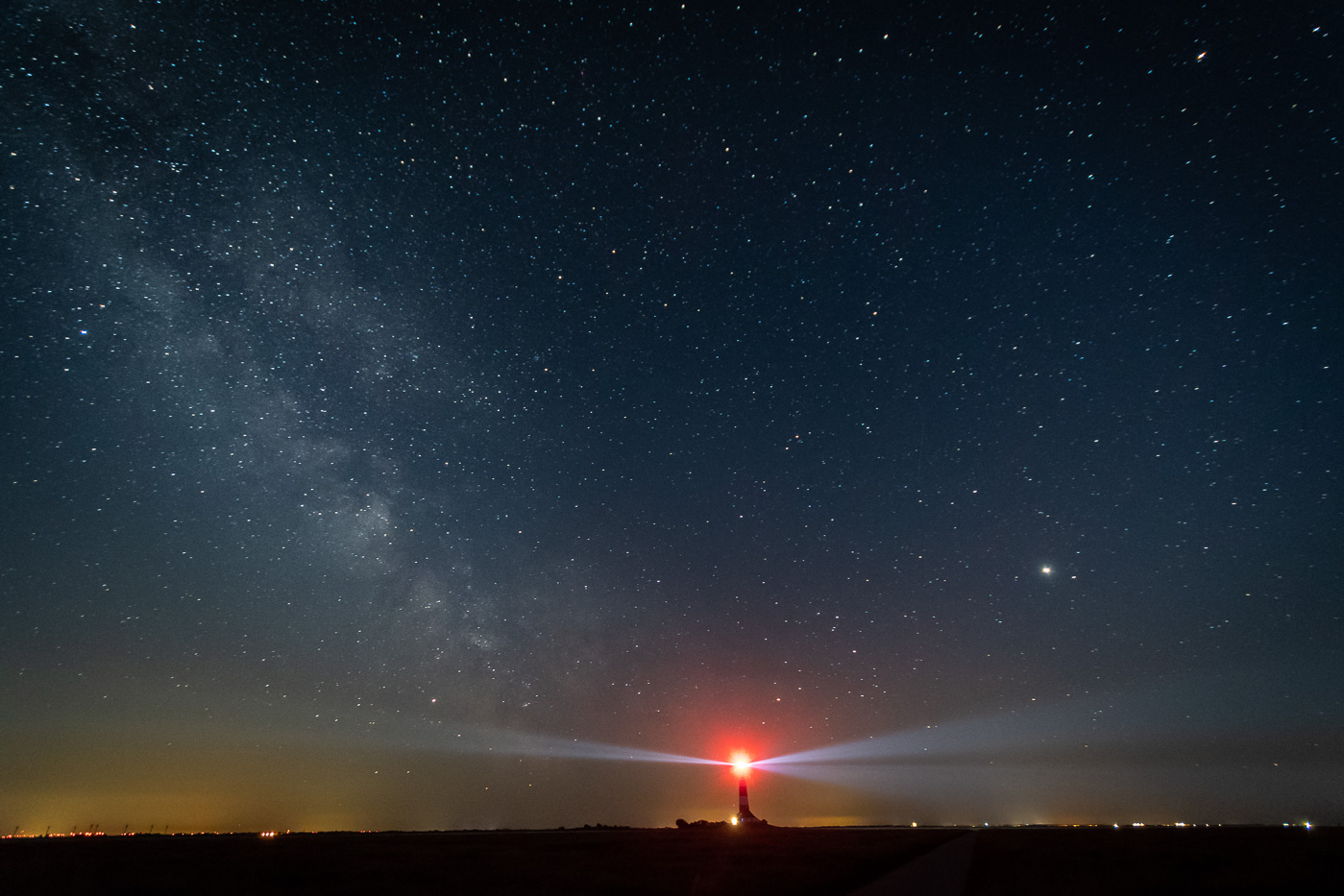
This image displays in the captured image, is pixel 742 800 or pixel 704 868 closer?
pixel 704 868

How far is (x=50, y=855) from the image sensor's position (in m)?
21.5

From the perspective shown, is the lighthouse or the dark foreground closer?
the dark foreground

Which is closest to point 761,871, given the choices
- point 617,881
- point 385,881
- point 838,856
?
point 617,881

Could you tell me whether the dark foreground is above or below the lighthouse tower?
above

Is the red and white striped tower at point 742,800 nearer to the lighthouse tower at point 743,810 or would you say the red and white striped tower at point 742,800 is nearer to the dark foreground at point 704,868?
the lighthouse tower at point 743,810

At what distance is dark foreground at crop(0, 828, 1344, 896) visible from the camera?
1428 centimetres

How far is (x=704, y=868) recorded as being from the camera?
1720cm

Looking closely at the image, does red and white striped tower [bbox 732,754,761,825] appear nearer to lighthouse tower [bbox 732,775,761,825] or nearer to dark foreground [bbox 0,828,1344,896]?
lighthouse tower [bbox 732,775,761,825]

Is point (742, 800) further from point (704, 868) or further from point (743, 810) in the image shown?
point (704, 868)

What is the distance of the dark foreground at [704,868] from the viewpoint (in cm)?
1428

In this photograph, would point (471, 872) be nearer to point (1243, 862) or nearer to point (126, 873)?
point (126, 873)

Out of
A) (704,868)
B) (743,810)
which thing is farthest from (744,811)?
(704,868)

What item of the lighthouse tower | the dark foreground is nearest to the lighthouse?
the lighthouse tower

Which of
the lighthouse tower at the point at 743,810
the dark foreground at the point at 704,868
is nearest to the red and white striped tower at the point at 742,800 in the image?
the lighthouse tower at the point at 743,810
